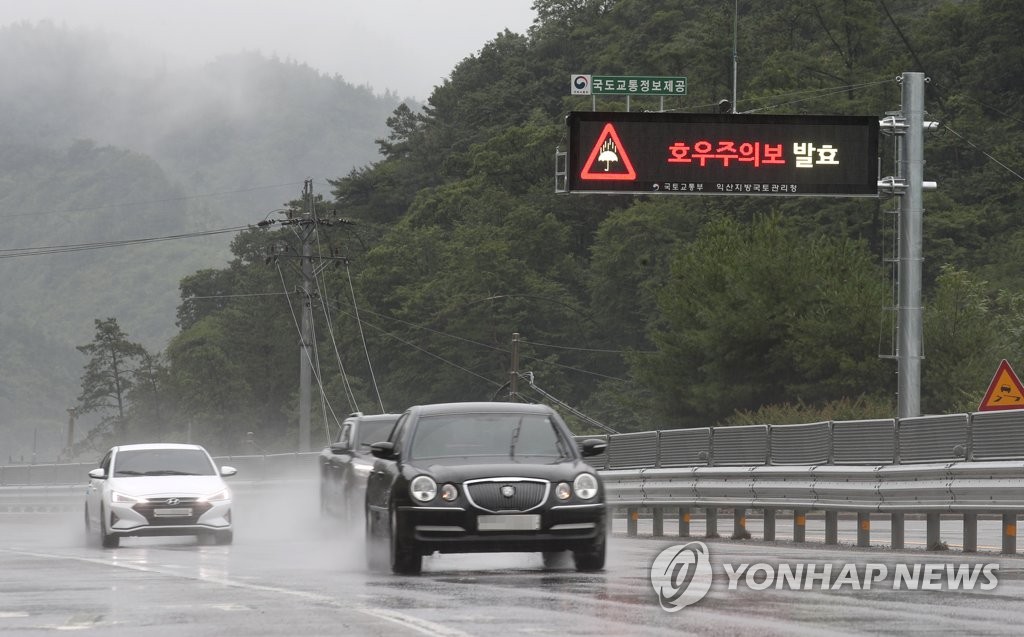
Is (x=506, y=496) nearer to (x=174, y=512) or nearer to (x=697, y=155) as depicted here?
(x=174, y=512)

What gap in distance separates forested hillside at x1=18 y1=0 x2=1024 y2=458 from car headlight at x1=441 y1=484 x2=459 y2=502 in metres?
36.6

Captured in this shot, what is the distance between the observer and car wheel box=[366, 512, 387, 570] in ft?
54.9

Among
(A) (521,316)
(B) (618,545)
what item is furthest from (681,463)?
(A) (521,316)

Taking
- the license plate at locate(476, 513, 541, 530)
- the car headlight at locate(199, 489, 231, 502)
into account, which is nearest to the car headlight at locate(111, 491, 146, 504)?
A: the car headlight at locate(199, 489, 231, 502)

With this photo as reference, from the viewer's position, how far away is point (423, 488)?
15.3 metres

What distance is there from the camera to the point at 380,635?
10.2 meters

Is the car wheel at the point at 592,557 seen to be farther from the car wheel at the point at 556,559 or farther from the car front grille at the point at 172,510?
the car front grille at the point at 172,510

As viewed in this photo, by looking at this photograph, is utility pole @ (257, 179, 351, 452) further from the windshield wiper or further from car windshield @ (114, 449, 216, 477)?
the windshield wiper

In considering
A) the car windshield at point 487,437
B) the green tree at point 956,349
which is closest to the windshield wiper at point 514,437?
the car windshield at point 487,437

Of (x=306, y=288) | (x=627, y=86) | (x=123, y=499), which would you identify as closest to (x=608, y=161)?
(x=627, y=86)

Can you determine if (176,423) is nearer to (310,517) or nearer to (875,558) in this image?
(310,517)

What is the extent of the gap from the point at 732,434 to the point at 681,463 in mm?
1721

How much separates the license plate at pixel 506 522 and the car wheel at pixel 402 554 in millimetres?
610

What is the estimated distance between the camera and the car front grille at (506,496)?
1506cm
